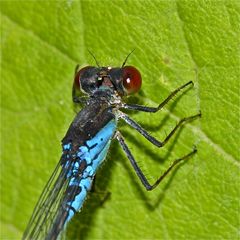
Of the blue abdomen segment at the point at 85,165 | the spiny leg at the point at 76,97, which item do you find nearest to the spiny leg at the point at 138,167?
the blue abdomen segment at the point at 85,165

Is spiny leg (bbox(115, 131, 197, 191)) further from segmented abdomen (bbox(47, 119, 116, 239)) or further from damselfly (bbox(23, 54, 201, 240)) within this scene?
segmented abdomen (bbox(47, 119, 116, 239))

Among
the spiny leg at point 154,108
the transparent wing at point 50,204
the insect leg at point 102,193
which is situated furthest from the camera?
the insect leg at point 102,193

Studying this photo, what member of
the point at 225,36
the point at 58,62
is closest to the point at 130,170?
the point at 58,62

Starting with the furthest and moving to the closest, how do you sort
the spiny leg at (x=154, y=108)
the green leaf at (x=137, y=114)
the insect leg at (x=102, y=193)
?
the insect leg at (x=102, y=193)
the spiny leg at (x=154, y=108)
the green leaf at (x=137, y=114)

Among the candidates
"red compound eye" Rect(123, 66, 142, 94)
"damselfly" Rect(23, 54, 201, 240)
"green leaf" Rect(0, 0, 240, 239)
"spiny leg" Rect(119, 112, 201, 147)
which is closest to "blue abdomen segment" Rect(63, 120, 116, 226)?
"damselfly" Rect(23, 54, 201, 240)

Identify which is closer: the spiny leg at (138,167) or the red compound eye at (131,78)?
the red compound eye at (131,78)

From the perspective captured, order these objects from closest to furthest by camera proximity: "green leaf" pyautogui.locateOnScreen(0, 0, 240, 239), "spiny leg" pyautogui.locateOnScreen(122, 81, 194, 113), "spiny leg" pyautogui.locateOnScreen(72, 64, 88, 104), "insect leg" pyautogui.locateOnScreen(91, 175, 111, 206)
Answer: "green leaf" pyautogui.locateOnScreen(0, 0, 240, 239) → "spiny leg" pyautogui.locateOnScreen(122, 81, 194, 113) → "spiny leg" pyautogui.locateOnScreen(72, 64, 88, 104) → "insect leg" pyautogui.locateOnScreen(91, 175, 111, 206)

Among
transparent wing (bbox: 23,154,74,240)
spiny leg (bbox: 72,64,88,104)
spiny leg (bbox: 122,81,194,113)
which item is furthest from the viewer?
spiny leg (bbox: 72,64,88,104)

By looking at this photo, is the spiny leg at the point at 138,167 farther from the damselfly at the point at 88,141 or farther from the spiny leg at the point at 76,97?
the spiny leg at the point at 76,97
